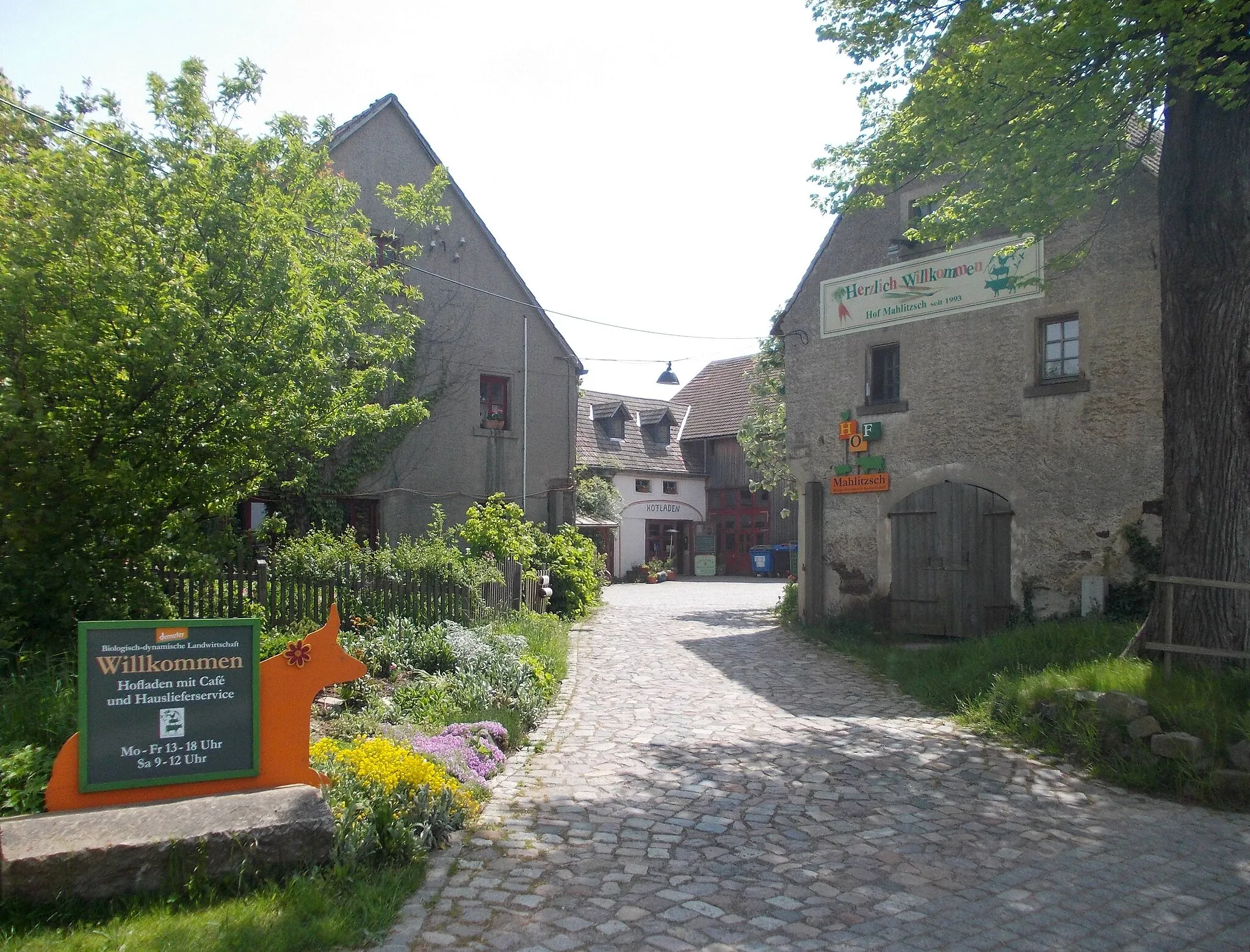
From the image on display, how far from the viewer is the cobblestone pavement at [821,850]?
4.45 meters

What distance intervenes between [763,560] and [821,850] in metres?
30.1

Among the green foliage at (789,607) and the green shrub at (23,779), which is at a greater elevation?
the green shrub at (23,779)

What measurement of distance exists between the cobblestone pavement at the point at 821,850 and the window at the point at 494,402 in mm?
13916

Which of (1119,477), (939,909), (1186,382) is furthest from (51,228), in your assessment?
(1119,477)

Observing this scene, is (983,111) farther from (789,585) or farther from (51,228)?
(789,585)

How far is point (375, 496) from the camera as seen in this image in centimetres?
2017

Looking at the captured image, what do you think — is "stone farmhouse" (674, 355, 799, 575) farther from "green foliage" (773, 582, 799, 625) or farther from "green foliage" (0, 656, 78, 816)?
"green foliage" (0, 656, 78, 816)

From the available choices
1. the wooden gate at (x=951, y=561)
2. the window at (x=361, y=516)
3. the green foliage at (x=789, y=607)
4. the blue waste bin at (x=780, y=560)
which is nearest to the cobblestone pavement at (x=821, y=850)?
the wooden gate at (x=951, y=561)

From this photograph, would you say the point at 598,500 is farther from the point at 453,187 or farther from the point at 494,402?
the point at 453,187

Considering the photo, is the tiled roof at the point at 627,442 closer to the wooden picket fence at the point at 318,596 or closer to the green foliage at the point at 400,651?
the wooden picket fence at the point at 318,596

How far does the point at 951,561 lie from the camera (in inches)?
555

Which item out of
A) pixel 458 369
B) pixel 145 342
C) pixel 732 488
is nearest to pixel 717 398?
pixel 732 488

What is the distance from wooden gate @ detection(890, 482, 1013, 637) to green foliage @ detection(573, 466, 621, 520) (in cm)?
1656

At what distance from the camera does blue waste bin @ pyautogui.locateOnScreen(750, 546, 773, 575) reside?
3528cm
